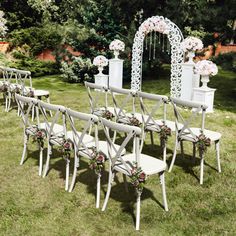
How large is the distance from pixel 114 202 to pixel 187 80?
5781mm

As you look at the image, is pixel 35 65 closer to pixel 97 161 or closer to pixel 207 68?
pixel 207 68

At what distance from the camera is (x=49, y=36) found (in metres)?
16.8

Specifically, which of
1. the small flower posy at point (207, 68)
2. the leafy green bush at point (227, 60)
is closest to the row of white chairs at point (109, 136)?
the small flower posy at point (207, 68)

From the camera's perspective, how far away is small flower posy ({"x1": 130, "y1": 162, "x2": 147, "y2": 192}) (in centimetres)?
357

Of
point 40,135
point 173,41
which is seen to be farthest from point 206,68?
point 40,135

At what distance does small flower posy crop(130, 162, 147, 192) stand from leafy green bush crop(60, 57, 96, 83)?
9937 millimetres

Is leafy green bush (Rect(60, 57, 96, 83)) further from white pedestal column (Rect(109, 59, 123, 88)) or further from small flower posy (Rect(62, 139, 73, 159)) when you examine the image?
small flower posy (Rect(62, 139, 73, 159))

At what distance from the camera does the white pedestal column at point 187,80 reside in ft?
29.8

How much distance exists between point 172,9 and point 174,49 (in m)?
5.23

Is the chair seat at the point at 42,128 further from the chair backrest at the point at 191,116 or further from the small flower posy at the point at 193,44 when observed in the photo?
the small flower posy at the point at 193,44

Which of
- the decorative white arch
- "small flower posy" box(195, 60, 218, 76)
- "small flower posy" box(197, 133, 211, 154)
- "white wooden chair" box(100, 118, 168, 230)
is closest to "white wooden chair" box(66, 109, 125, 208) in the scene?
"white wooden chair" box(100, 118, 168, 230)

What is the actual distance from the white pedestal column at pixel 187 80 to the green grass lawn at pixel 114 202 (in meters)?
3.38

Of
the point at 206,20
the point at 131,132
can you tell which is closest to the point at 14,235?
the point at 131,132

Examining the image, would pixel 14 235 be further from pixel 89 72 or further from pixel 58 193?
pixel 89 72
